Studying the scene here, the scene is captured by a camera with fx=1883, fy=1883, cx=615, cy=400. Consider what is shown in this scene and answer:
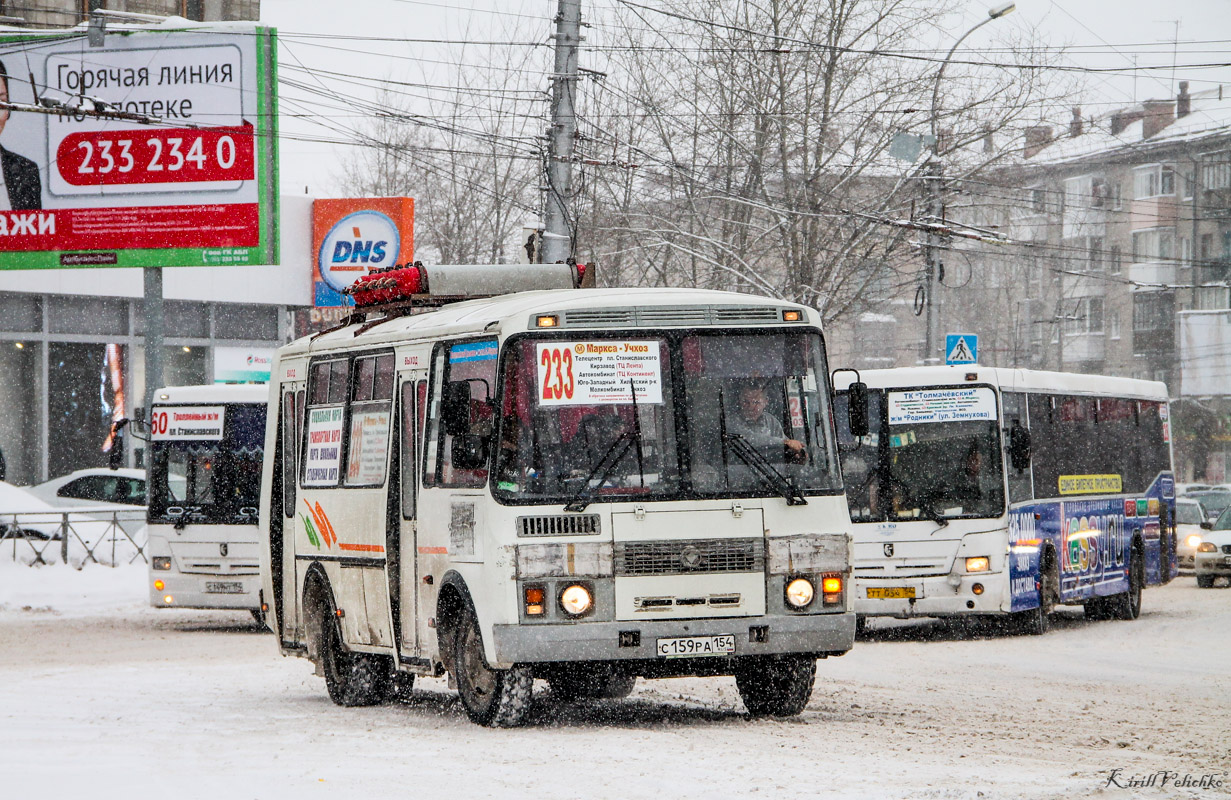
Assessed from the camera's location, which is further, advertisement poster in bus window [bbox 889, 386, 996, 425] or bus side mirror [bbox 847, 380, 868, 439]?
advertisement poster in bus window [bbox 889, 386, 996, 425]

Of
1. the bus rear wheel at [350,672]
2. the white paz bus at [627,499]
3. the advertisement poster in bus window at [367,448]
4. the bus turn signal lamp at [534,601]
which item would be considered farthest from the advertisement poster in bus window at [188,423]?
the bus turn signal lamp at [534,601]

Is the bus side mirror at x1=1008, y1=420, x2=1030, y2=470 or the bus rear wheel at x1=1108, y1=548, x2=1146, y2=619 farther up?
the bus side mirror at x1=1008, y1=420, x2=1030, y2=470

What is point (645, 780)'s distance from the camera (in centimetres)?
881

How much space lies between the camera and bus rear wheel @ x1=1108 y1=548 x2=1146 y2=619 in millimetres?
22688

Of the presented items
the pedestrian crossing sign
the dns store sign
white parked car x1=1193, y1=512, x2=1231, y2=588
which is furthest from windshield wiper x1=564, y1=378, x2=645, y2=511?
the dns store sign

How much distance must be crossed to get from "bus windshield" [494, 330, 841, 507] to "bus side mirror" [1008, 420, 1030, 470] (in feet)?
26.3

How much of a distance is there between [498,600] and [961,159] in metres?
22.7

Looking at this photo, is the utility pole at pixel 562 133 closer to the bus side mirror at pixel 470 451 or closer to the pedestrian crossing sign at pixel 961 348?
the pedestrian crossing sign at pixel 961 348

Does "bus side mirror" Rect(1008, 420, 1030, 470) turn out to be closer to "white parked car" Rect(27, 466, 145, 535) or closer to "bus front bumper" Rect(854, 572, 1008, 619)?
"bus front bumper" Rect(854, 572, 1008, 619)

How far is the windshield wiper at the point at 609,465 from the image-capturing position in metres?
10.9

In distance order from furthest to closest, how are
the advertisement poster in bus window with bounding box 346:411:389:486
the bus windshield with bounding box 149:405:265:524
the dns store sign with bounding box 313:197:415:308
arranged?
the dns store sign with bounding box 313:197:415:308, the bus windshield with bounding box 149:405:265:524, the advertisement poster in bus window with bounding box 346:411:389:486

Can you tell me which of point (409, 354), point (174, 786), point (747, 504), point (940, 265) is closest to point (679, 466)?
point (747, 504)

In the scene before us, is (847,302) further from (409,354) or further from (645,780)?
(645,780)

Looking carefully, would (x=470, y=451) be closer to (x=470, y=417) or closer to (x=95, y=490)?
(x=470, y=417)
